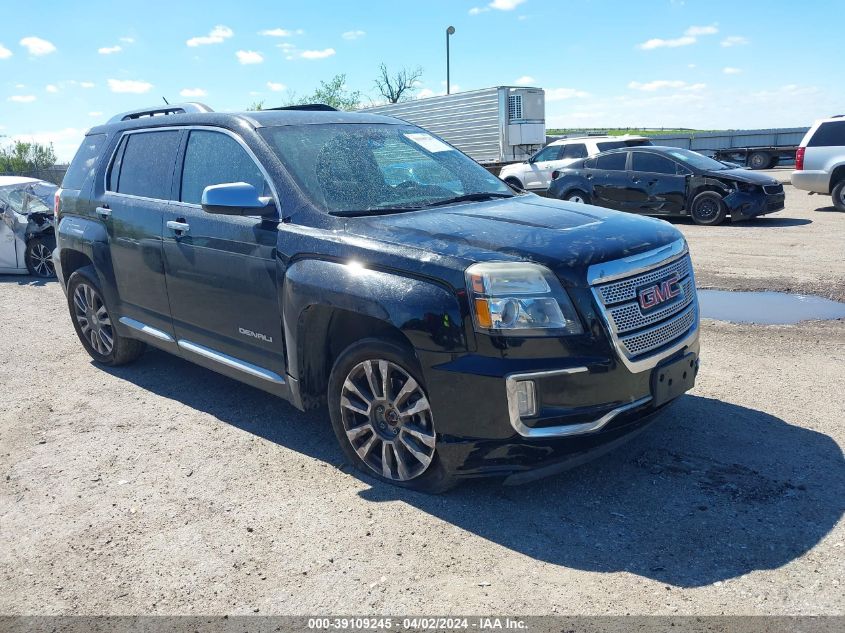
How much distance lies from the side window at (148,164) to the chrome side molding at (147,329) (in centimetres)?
96

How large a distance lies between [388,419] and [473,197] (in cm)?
160

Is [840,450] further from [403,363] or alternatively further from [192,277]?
[192,277]

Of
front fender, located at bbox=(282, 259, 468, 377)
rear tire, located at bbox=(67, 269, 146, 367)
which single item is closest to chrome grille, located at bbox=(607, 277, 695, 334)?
front fender, located at bbox=(282, 259, 468, 377)

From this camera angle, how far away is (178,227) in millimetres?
4789

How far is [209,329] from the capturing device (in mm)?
4707

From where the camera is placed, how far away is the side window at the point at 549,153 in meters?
18.4

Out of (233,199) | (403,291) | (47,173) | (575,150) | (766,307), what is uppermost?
(233,199)

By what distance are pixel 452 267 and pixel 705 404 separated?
243cm

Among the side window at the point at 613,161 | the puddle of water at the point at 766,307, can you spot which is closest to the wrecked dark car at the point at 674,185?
the side window at the point at 613,161

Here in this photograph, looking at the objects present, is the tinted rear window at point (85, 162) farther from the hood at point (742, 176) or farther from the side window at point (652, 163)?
the hood at point (742, 176)

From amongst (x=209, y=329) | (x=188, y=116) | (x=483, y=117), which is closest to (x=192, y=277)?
(x=209, y=329)

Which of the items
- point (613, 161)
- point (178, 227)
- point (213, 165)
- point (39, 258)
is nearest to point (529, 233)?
point (213, 165)

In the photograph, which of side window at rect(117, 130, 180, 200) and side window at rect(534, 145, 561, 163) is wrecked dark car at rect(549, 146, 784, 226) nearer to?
side window at rect(534, 145, 561, 163)

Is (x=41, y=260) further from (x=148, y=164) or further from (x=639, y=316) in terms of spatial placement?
(x=639, y=316)
